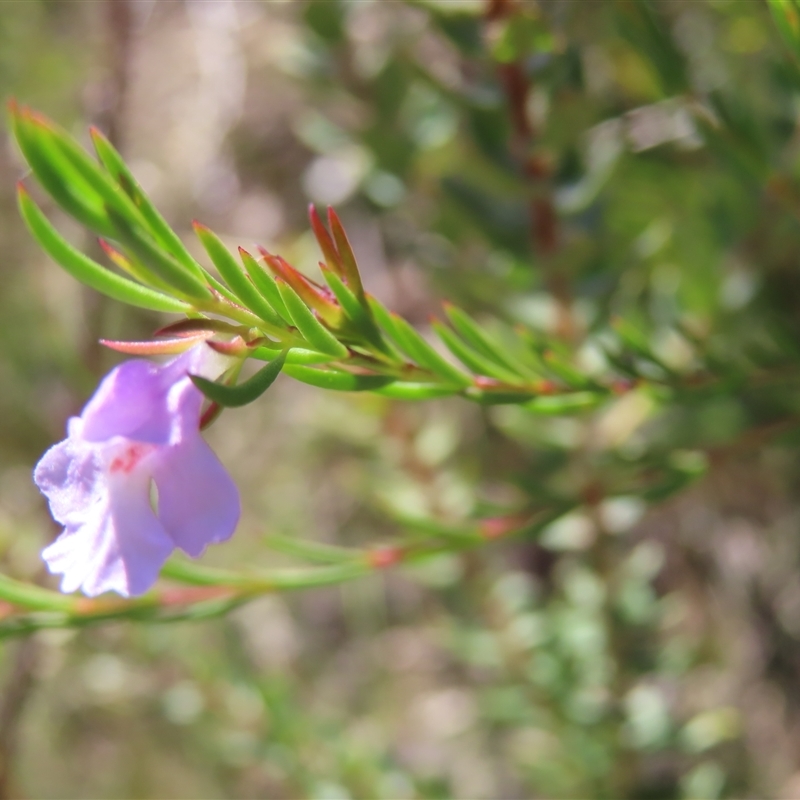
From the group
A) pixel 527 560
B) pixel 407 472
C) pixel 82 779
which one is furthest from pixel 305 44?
pixel 82 779

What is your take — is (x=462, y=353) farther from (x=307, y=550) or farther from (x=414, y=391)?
(x=307, y=550)

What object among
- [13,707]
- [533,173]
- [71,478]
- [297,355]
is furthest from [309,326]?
[13,707]

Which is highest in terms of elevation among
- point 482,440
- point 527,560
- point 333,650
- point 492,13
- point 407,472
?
point 492,13

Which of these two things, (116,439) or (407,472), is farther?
(407,472)

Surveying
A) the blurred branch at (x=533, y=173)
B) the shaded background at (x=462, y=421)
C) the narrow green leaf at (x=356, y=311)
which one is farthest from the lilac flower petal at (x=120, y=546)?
the blurred branch at (x=533, y=173)

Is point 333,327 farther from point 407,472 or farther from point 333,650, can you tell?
point 333,650

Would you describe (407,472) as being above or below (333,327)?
below
